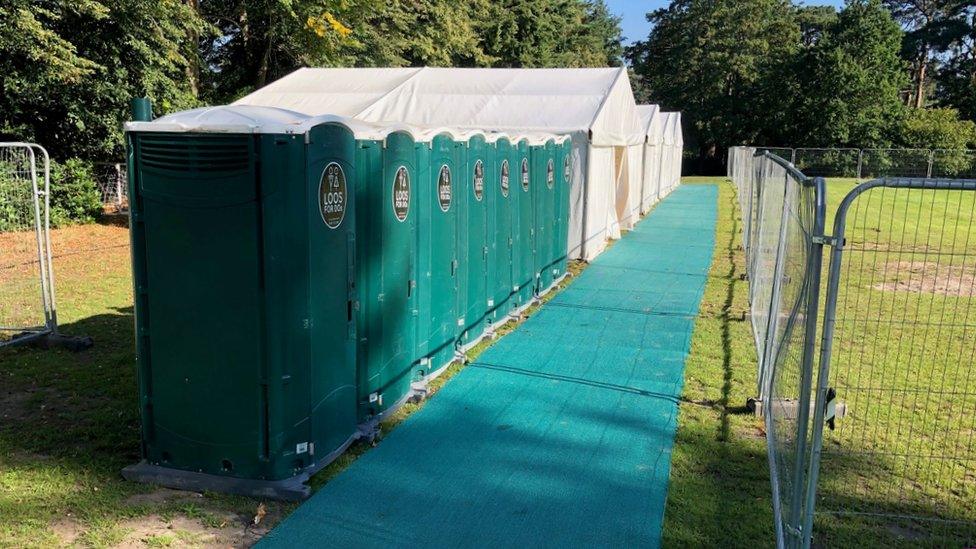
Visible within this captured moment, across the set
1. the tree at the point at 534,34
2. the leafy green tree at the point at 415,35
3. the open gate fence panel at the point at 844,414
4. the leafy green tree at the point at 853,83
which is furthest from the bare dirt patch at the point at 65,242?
the leafy green tree at the point at 853,83

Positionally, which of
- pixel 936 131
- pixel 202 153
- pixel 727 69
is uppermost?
pixel 727 69

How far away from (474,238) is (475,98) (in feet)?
28.0

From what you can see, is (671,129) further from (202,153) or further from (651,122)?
(202,153)

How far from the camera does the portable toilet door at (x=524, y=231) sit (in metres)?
9.33

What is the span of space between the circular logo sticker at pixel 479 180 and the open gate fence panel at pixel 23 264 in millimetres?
4124

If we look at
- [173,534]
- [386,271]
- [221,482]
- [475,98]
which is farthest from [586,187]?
[173,534]

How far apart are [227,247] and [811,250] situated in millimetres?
3166

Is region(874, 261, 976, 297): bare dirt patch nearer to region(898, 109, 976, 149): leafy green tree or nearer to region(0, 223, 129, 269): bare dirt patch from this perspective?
region(0, 223, 129, 269): bare dirt patch

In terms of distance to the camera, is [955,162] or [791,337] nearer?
[791,337]

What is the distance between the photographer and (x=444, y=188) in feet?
22.5

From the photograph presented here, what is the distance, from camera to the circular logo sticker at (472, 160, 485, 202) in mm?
7680

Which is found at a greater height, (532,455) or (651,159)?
(651,159)

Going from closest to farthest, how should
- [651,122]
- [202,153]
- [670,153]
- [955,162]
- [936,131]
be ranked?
[202,153]
[651,122]
[670,153]
[955,162]
[936,131]

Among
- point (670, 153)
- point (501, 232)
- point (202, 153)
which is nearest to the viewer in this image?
point (202, 153)
